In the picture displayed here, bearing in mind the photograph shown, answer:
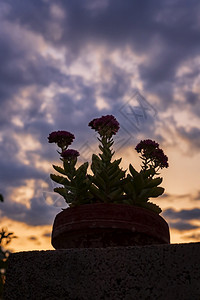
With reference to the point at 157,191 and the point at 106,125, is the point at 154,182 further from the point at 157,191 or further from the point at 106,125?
the point at 106,125

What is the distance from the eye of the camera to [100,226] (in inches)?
95.8

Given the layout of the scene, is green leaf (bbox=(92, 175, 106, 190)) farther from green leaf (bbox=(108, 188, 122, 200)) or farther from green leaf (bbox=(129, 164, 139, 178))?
green leaf (bbox=(129, 164, 139, 178))

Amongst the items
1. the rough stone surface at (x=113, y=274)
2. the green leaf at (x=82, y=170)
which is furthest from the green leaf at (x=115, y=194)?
the rough stone surface at (x=113, y=274)

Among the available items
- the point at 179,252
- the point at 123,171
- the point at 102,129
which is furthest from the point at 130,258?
the point at 102,129

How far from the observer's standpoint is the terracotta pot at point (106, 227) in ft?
8.00

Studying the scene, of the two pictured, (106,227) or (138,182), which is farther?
(138,182)

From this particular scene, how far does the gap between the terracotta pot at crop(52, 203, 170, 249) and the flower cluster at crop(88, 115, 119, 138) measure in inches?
31.0

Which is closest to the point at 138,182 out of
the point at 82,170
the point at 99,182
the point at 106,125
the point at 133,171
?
the point at 133,171

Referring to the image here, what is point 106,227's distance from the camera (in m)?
2.43

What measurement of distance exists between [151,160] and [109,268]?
4.99 ft

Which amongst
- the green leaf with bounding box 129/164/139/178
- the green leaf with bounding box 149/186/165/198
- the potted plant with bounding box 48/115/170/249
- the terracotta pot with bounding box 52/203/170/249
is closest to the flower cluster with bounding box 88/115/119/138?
the potted plant with bounding box 48/115/170/249

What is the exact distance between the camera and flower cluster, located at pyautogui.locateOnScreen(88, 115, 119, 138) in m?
3.08

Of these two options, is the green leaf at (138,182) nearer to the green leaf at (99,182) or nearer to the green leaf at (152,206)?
the green leaf at (152,206)

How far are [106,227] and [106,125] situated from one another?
96cm
